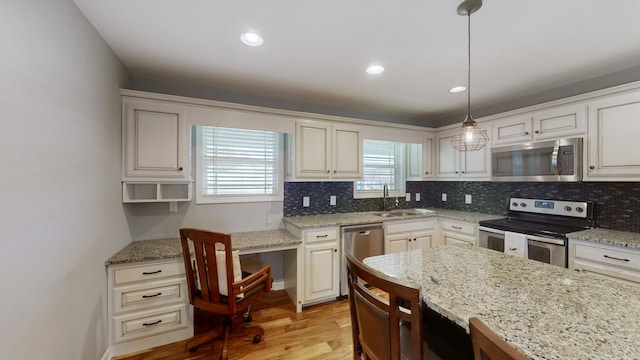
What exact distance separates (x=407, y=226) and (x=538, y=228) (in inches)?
50.4

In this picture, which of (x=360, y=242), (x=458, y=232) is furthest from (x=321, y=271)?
(x=458, y=232)

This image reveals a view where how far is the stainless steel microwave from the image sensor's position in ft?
7.87

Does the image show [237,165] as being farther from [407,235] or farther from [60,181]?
[407,235]

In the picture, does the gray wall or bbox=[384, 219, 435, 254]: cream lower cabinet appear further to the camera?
bbox=[384, 219, 435, 254]: cream lower cabinet

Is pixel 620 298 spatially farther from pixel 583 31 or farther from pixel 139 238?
pixel 139 238

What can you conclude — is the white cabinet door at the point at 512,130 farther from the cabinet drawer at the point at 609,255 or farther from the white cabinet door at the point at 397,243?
the white cabinet door at the point at 397,243

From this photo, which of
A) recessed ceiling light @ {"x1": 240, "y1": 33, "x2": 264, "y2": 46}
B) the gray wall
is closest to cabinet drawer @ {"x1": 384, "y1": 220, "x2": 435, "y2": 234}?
recessed ceiling light @ {"x1": 240, "y1": 33, "x2": 264, "y2": 46}

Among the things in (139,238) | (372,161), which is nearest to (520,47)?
(372,161)

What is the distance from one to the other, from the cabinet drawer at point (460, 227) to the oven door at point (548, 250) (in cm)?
61

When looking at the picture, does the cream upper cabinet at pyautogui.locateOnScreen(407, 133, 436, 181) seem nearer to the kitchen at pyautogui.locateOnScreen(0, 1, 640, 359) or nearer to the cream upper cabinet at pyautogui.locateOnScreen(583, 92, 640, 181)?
the cream upper cabinet at pyautogui.locateOnScreen(583, 92, 640, 181)

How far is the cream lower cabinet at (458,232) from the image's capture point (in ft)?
9.97

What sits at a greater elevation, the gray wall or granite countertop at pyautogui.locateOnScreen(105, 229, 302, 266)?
the gray wall

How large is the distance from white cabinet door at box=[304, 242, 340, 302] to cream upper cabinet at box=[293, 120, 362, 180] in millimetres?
820

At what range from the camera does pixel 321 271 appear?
274 cm
